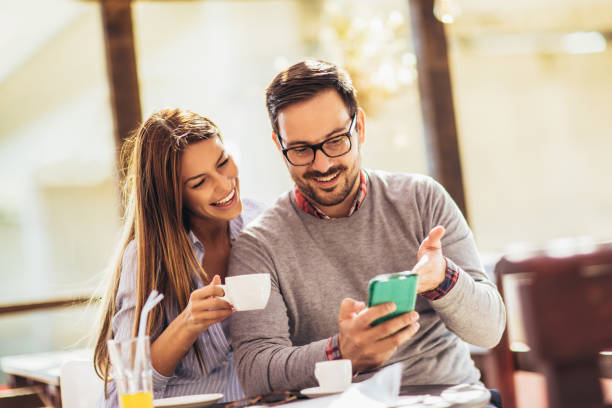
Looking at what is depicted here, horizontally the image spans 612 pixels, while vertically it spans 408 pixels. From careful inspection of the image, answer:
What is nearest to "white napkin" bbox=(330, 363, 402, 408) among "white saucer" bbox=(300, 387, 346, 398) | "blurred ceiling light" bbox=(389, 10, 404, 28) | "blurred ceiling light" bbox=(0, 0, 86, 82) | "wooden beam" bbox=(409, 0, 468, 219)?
"white saucer" bbox=(300, 387, 346, 398)

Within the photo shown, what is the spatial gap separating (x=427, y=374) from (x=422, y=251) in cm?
36

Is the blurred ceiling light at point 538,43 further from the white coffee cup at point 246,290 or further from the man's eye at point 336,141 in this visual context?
the white coffee cup at point 246,290

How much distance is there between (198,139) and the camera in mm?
1749

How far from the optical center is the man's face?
1613 millimetres

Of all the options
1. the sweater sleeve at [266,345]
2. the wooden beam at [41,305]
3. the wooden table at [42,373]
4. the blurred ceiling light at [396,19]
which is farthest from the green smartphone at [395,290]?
the blurred ceiling light at [396,19]

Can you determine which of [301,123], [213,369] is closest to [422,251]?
[301,123]

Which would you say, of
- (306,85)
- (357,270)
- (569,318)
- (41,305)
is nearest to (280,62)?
(41,305)

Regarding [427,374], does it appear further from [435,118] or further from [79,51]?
[79,51]

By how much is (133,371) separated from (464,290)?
0.67 m

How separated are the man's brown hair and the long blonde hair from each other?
0.68 ft

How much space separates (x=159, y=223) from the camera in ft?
5.58

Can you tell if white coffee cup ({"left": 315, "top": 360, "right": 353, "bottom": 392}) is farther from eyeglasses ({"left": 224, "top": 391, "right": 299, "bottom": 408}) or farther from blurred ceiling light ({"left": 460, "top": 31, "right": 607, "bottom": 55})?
blurred ceiling light ({"left": 460, "top": 31, "right": 607, "bottom": 55})

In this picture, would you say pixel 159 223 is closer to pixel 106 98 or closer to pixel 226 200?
pixel 226 200

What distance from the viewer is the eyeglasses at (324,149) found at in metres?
1.62
